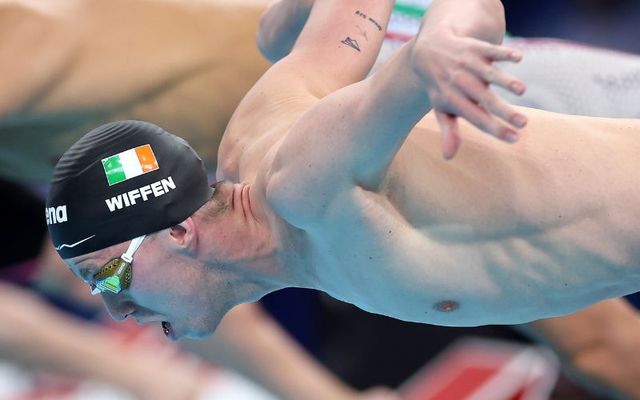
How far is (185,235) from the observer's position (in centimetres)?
195

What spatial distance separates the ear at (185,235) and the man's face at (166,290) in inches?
0.8

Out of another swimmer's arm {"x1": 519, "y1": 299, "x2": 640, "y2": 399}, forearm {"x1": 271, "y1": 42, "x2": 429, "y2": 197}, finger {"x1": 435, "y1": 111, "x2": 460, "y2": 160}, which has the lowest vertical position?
another swimmer's arm {"x1": 519, "y1": 299, "x2": 640, "y2": 399}

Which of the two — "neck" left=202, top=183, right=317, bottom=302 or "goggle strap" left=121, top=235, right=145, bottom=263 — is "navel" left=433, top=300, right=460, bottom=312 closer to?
"neck" left=202, top=183, right=317, bottom=302

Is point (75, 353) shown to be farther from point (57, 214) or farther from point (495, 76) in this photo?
point (495, 76)

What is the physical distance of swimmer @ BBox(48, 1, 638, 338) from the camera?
1.71 metres

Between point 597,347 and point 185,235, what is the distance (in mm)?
1441

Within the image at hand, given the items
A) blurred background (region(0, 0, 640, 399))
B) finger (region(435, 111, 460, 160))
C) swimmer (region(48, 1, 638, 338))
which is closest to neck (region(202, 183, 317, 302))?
swimmer (region(48, 1, 638, 338))

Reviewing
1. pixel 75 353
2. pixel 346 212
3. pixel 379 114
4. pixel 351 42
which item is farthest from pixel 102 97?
pixel 379 114

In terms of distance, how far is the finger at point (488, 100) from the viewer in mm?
1355

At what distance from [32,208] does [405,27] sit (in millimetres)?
→ 1990

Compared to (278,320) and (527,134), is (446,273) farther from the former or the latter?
(278,320)

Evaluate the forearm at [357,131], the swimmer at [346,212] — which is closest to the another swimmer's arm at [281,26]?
the swimmer at [346,212]

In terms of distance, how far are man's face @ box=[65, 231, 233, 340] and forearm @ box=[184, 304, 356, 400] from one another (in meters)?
1.11

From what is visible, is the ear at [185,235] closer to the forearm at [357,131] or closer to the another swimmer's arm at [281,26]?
the forearm at [357,131]
